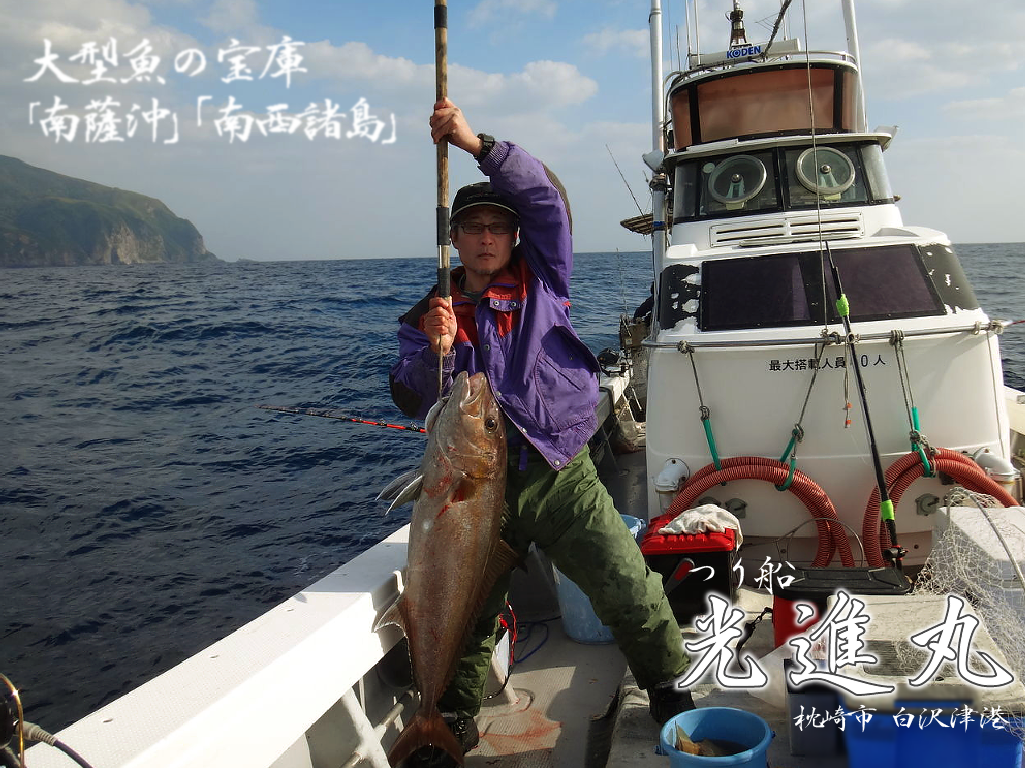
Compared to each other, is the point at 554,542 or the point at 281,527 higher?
the point at 554,542


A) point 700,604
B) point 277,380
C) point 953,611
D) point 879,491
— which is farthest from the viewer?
point 277,380

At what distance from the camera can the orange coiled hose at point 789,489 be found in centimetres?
527

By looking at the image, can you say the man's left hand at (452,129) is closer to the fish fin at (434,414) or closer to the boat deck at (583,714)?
the fish fin at (434,414)

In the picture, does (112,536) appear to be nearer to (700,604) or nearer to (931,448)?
(700,604)

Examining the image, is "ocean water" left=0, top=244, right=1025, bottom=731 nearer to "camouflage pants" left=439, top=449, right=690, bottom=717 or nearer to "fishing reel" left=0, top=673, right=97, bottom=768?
"camouflage pants" left=439, top=449, right=690, bottom=717

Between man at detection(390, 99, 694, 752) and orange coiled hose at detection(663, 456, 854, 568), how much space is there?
6.08 ft

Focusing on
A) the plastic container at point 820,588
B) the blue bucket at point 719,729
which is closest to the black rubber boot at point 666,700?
the blue bucket at point 719,729

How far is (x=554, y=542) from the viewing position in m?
3.43

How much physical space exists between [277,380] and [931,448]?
1486 cm

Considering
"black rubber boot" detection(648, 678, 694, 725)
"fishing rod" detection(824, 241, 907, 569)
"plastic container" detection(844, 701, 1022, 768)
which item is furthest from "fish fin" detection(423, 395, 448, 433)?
"fishing rod" detection(824, 241, 907, 569)

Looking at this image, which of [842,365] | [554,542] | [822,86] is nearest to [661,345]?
[842,365]

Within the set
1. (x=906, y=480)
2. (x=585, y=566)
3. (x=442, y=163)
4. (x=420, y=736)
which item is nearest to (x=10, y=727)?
(x=420, y=736)

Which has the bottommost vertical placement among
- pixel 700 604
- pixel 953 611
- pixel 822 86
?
pixel 700 604

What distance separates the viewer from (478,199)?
3.35 m
